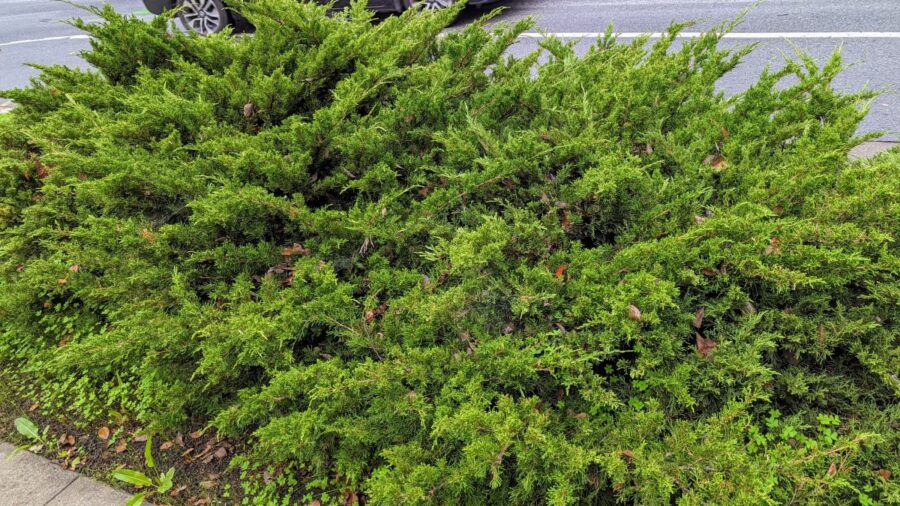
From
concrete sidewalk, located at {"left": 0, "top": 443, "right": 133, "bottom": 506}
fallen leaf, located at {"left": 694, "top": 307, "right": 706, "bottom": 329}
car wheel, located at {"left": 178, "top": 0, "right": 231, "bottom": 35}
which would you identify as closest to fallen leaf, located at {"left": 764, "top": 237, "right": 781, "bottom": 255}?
fallen leaf, located at {"left": 694, "top": 307, "right": 706, "bottom": 329}

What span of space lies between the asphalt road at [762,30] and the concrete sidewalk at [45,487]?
3608 mm

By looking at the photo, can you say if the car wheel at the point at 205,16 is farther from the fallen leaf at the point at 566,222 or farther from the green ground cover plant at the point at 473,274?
the fallen leaf at the point at 566,222

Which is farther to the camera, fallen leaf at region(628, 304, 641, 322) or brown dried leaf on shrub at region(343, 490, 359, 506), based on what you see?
brown dried leaf on shrub at region(343, 490, 359, 506)

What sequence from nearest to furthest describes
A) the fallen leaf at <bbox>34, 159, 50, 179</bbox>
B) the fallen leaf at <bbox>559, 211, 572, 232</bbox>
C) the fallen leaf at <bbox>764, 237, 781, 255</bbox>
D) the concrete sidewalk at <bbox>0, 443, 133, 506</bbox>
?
the fallen leaf at <bbox>764, 237, 781, 255</bbox>, the fallen leaf at <bbox>559, 211, 572, 232</bbox>, the concrete sidewalk at <bbox>0, 443, 133, 506</bbox>, the fallen leaf at <bbox>34, 159, 50, 179</bbox>

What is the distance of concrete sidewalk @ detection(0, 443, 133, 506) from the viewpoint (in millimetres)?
2309

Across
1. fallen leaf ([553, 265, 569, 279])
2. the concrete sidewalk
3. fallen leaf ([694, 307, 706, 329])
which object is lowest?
the concrete sidewalk

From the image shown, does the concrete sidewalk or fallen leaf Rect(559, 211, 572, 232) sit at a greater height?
fallen leaf Rect(559, 211, 572, 232)

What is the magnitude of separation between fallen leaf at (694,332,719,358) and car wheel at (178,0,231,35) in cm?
922

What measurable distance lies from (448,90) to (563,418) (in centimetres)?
166

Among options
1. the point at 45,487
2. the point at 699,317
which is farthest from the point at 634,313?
the point at 45,487

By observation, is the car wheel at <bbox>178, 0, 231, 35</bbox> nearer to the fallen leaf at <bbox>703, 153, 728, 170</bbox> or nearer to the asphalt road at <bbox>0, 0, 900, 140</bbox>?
the asphalt road at <bbox>0, 0, 900, 140</bbox>

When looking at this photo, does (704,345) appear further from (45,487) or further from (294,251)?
(45,487)

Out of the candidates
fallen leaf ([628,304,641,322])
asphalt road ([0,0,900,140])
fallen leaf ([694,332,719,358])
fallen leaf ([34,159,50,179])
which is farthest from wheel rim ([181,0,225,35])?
fallen leaf ([694,332,719,358])

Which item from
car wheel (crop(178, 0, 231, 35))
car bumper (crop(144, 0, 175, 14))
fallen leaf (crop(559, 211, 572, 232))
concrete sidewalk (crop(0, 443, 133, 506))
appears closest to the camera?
fallen leaf (crop(559, 211, 572, 232))
